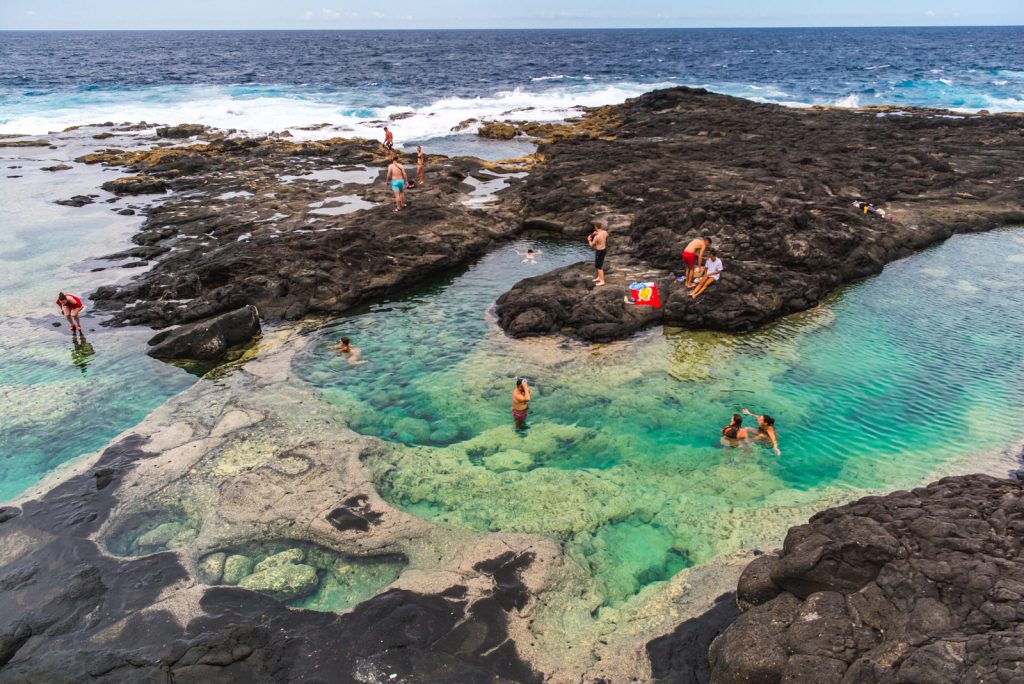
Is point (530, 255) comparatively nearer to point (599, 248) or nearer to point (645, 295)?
point (599, 248)

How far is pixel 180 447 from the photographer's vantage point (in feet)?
49.8

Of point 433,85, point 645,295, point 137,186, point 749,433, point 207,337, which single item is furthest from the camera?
point 433,85

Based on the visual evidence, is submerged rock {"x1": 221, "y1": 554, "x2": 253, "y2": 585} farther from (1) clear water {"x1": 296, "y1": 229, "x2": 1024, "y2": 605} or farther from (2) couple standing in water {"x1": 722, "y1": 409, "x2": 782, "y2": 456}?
(2) couple standing in water {"x1": 722, "y1": 409, "x2": 782, "y2": 456}

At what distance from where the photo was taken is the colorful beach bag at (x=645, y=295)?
21.2 metres

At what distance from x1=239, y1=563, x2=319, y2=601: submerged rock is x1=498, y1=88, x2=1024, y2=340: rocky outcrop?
36.3 feet

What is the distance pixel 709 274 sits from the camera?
21.1 m

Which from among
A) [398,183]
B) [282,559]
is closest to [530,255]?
[398,183]

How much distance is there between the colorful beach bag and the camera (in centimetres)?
2117

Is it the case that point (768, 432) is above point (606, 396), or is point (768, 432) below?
above

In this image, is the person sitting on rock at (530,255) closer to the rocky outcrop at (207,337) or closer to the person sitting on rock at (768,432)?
the rocky outcrop at (207,337)

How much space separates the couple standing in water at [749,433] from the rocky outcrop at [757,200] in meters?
5.88

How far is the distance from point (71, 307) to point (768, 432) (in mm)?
22930

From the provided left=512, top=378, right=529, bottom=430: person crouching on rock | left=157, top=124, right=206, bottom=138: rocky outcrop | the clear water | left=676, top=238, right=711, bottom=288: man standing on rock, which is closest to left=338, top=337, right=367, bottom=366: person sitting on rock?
the clear water

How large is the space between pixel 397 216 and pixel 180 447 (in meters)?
16.3
